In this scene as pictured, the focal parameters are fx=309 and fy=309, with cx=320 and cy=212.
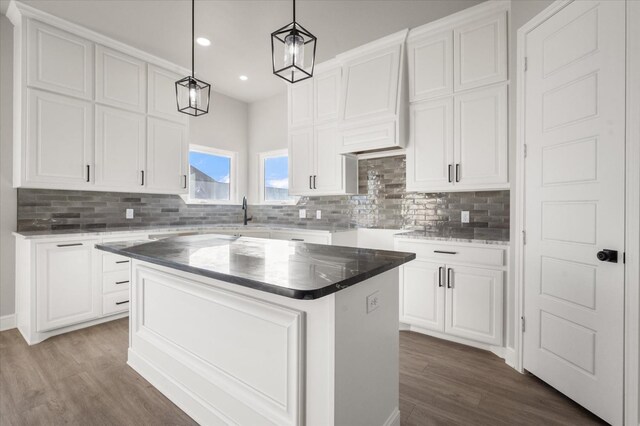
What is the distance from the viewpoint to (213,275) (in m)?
1.29

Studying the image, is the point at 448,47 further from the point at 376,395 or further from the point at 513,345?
the point at 376,395

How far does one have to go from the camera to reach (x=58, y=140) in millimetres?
3066

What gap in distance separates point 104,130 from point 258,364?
10.8 ft

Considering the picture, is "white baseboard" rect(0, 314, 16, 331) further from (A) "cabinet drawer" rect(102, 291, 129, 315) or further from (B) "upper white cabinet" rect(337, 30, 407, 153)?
(B) "upper white cabinet" rect(337, 30, 407, 153)

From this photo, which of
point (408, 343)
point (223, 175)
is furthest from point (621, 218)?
point (223, 175)

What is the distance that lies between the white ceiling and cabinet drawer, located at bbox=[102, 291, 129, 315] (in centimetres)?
278

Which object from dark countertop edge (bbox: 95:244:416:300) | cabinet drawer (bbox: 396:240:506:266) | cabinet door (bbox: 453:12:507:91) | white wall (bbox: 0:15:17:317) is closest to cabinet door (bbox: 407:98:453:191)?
cabinet door (bbox: 453:12:507:91)

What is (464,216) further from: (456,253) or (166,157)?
(166,157)

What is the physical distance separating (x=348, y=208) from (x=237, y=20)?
246 centimetres

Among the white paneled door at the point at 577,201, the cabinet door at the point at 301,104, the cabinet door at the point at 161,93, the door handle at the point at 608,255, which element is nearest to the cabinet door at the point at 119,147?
the cabinet door at the point at 161,93

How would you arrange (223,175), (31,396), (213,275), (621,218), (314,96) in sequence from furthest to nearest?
(223,175) → (314,96) → (31,396) → (621,218) → (213,275)

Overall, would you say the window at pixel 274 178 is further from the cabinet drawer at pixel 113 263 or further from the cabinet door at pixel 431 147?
the cabinet drawer at pixel 113 263

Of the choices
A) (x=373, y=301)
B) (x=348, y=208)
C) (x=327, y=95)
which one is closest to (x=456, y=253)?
(x=373, y=301)

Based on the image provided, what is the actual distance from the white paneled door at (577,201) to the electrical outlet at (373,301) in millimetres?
1369
